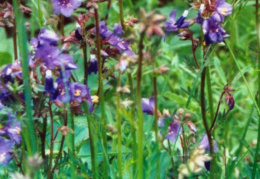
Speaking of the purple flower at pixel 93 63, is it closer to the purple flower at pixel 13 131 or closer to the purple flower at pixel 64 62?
the purple flower at pixel 64 62

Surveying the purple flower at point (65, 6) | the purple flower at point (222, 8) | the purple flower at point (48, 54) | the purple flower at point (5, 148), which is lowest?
the purple flower at point (5, 148)

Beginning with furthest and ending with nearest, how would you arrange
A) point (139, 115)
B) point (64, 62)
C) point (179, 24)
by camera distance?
point (179, 24)
point (64, 62)
point (139, 115)

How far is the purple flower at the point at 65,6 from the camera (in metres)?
1.89

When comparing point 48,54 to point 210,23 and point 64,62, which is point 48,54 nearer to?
point 64,62

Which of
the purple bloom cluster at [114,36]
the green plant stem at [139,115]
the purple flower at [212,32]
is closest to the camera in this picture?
the green plant stem at [139,115]

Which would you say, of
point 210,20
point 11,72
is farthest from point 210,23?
point 11,72

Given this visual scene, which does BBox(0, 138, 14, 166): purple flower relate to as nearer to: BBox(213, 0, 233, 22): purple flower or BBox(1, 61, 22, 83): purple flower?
BBox(1, 61, 22, 83): purple flower

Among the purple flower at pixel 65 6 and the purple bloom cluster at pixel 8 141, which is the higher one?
the purple flower at pixel 65 6

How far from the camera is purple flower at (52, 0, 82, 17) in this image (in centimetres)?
189

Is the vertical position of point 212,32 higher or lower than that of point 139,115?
higher

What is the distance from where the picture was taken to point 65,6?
1.90 metres

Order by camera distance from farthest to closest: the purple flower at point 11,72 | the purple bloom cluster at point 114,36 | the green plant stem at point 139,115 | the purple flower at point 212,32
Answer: the purple bloom cluster at point 114,36 < the purple flower at point 212,32 < the purple flower at point 11,72 < the green plant stem at point 139,115

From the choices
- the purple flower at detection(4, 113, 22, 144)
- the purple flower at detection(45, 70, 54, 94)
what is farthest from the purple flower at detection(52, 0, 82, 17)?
the purple flower at detection(4, 113, 22, 144)

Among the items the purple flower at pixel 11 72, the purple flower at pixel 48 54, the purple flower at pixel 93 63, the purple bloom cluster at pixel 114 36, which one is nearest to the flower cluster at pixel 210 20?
the purple bloom cluster at pixel 114 36
